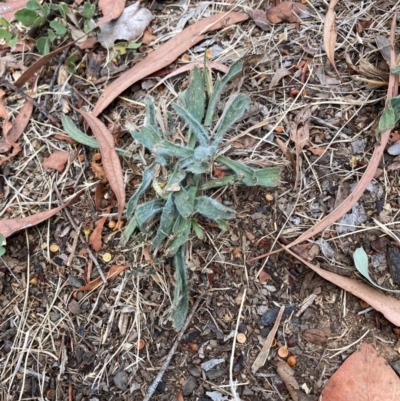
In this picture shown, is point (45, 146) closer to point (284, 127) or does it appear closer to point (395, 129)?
point (284, 127)

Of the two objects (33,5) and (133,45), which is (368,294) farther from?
(33,5)

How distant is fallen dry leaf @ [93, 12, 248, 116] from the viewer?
5.65ft

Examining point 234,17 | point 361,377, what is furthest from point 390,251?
point 234,17

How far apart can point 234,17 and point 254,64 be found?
8.7 inches

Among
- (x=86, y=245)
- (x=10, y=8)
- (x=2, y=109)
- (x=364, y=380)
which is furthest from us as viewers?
(x=10, y=8)

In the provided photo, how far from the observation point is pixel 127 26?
1798 millimetres

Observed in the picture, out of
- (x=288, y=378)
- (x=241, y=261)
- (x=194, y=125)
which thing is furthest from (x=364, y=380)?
(x=194, y=125)

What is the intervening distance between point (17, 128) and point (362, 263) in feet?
4.03

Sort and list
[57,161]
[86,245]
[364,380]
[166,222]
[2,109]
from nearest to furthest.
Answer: [364,380], [166,222], [86,245], [57,161], [2,109]

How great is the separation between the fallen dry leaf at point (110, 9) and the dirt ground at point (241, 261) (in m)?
0.33

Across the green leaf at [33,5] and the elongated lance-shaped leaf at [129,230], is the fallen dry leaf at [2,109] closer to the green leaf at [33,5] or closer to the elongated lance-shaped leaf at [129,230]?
the green leaf at [33,5]

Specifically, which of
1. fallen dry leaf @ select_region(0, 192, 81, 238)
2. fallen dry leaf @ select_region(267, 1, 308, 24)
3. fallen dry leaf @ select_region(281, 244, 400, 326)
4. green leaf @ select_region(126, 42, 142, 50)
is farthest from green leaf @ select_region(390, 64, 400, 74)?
fallen dry leaf @ select_region(0, 192, 81, 238)

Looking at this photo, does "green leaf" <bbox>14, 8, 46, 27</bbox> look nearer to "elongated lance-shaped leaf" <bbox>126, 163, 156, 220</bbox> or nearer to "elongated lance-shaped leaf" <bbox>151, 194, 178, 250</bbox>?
"elongated lance-shaped leaf" <bbox>126, 163, 156, 220</bbox>

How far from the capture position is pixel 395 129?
61.4 inches
